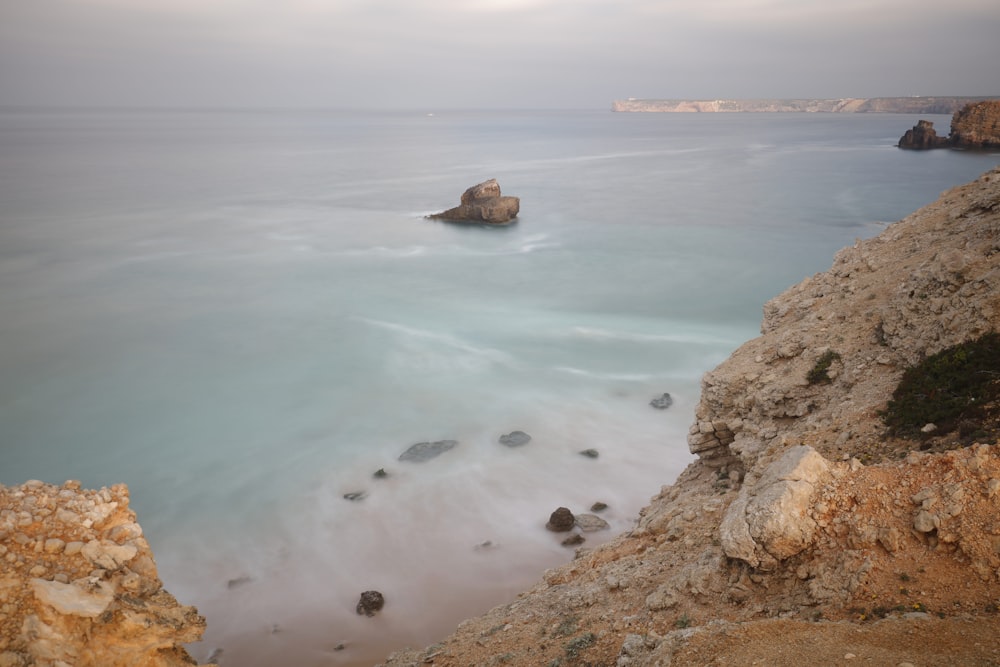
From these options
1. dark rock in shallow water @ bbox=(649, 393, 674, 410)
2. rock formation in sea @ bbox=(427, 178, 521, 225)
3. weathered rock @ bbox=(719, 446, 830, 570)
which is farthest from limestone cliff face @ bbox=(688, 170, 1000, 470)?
rock formation in sea @ bbox=(427, 178, 521, 225)

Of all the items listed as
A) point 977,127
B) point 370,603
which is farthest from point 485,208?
point 977,127

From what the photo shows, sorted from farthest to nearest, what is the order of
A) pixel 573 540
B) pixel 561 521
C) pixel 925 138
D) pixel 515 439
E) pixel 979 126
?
pixel 925 138 < pixel 979 126 < pixel 515 439 < pixel 561 521 < pixel 573 540

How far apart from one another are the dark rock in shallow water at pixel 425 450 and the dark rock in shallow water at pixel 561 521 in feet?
15.4

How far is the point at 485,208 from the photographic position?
169 ft

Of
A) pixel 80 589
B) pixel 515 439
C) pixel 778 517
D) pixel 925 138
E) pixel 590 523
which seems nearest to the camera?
pixel 778 517

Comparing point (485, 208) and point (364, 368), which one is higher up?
point (485, 208)

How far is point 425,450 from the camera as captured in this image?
19.4 metres

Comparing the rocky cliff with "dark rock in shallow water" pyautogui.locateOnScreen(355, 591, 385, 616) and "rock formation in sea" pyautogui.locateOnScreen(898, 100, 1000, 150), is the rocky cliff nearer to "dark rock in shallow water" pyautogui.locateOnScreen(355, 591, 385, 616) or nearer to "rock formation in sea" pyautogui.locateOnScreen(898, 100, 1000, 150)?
"dark rock in shallow water" pyautogui.locateOnScreen(355, 591, 385, 616)

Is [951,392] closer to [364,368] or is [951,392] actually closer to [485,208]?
[364,368]

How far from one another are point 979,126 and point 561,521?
302ft

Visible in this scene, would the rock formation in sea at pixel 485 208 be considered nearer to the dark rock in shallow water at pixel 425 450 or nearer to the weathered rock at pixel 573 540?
the dark rock in shallow water at pixel 425 450

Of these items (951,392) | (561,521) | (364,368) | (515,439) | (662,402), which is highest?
(951,392)

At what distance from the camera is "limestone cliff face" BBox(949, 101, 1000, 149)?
80.2 metres

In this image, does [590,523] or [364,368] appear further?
[364,368]
